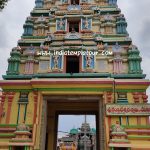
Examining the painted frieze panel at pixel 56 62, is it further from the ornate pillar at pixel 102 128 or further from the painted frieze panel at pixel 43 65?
the ornate pillar at pixel 102 128

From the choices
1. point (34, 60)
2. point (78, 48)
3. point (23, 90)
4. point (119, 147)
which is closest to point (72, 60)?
point (78, 48)

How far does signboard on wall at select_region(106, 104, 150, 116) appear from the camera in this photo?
1232 cm

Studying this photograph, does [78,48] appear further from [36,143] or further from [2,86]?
[36,143]

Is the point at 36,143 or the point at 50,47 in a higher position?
the point at 50,47

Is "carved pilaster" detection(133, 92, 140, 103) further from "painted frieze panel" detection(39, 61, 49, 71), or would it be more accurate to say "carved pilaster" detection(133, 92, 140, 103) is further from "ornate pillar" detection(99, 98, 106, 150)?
"painted frieze panel" detection(39, 61, 49, 71)

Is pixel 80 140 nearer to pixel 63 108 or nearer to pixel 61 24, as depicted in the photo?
pixel 63 108

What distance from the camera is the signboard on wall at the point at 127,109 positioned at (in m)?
12.3

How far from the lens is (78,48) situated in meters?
14.7

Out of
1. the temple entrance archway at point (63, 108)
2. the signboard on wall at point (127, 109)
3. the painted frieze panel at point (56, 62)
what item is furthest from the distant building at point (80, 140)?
the signboard on wall at point (127, 109)

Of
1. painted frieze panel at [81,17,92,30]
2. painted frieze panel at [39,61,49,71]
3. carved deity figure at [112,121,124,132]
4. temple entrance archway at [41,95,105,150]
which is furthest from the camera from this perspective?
painted frieze panel at [81,17,92,30]

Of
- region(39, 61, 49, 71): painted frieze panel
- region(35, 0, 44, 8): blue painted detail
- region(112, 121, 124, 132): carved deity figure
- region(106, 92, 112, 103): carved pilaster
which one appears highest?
region(35, 0, 44, 8): blue painted detail

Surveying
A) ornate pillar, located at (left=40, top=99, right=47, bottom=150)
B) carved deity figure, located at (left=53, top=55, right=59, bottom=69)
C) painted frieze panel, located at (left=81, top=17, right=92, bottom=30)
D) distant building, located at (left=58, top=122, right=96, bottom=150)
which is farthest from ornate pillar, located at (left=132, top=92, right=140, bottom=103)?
distant building, located at (left=58, top=122, right=96, bottom=150)

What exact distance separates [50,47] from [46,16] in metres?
3.22

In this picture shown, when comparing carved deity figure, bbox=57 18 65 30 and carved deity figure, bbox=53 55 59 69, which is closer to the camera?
carved deity figure, bbox=53 55 59 69
